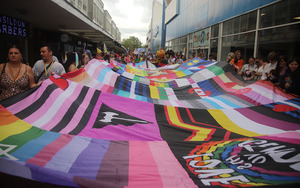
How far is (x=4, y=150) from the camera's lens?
187 cm

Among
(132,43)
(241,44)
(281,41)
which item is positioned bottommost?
(281,41)

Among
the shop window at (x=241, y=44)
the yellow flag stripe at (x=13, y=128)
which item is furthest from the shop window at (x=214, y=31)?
the yellow flag stripe at (x=13, y=128)

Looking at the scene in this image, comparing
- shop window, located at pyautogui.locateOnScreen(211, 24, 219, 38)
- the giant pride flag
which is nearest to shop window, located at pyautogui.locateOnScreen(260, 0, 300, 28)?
the giant pride flag

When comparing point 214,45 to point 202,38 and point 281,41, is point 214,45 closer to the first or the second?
point 202,38

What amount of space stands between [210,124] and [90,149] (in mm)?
1888

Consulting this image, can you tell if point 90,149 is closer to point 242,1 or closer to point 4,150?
point 4,150

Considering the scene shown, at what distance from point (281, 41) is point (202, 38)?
824 centimetres

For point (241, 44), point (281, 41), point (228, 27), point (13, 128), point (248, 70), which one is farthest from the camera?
point (228, 27)

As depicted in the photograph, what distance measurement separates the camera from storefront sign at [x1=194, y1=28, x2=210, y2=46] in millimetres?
13672

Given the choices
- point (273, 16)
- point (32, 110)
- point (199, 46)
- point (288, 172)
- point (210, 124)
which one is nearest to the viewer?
point (288, 172)

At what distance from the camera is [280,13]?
679 centimetres

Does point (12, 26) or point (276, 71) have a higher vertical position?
point (12, 26)

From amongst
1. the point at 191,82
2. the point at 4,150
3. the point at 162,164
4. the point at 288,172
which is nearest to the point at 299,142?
the point at 288,172

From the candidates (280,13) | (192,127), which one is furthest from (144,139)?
(280,13)
